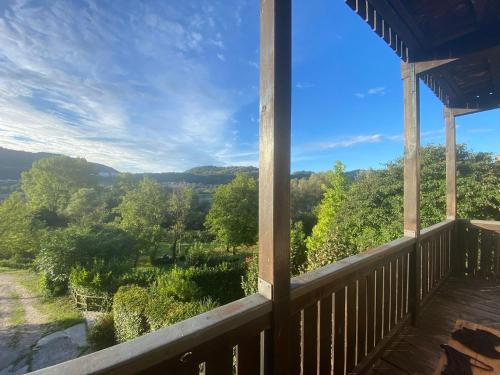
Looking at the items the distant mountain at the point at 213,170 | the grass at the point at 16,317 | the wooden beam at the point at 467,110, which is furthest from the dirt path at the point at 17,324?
the distant mountain at the point at 213,170

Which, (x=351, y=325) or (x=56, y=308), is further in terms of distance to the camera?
(x=56, y=308)

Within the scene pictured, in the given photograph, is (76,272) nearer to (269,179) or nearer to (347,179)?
(269,179)

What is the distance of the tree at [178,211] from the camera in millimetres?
17047

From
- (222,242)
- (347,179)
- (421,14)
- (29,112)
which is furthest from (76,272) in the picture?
(347,179)

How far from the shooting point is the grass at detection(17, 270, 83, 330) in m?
8.81

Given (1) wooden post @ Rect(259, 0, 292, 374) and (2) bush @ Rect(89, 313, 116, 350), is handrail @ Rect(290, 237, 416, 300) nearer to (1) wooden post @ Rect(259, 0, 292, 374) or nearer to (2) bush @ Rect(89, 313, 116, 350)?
(1) wooden post @ Rect(259, 0, 292, 374)

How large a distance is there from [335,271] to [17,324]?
12894 mm

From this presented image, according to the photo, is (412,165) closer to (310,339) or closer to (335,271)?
(335,271)

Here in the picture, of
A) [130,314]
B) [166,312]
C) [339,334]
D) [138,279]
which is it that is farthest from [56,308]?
[339,334]

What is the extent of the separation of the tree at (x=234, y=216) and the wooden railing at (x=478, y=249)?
1373 cm

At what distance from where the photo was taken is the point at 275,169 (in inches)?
36.3

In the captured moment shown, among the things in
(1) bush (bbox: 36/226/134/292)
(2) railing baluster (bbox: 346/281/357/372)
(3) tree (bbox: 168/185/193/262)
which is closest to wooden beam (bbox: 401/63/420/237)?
(2) railing baluster (bbox: 346/281/357/372)

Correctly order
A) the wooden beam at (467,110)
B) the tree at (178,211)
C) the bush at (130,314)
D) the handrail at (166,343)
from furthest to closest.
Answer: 1. the tree at (178,211)
2. the bush at (130,314)
3. the wooden beam at (467,110)
4. the handrail at (166,343)

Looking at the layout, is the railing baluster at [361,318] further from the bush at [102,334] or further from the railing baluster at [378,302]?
the bush at [102,334]
